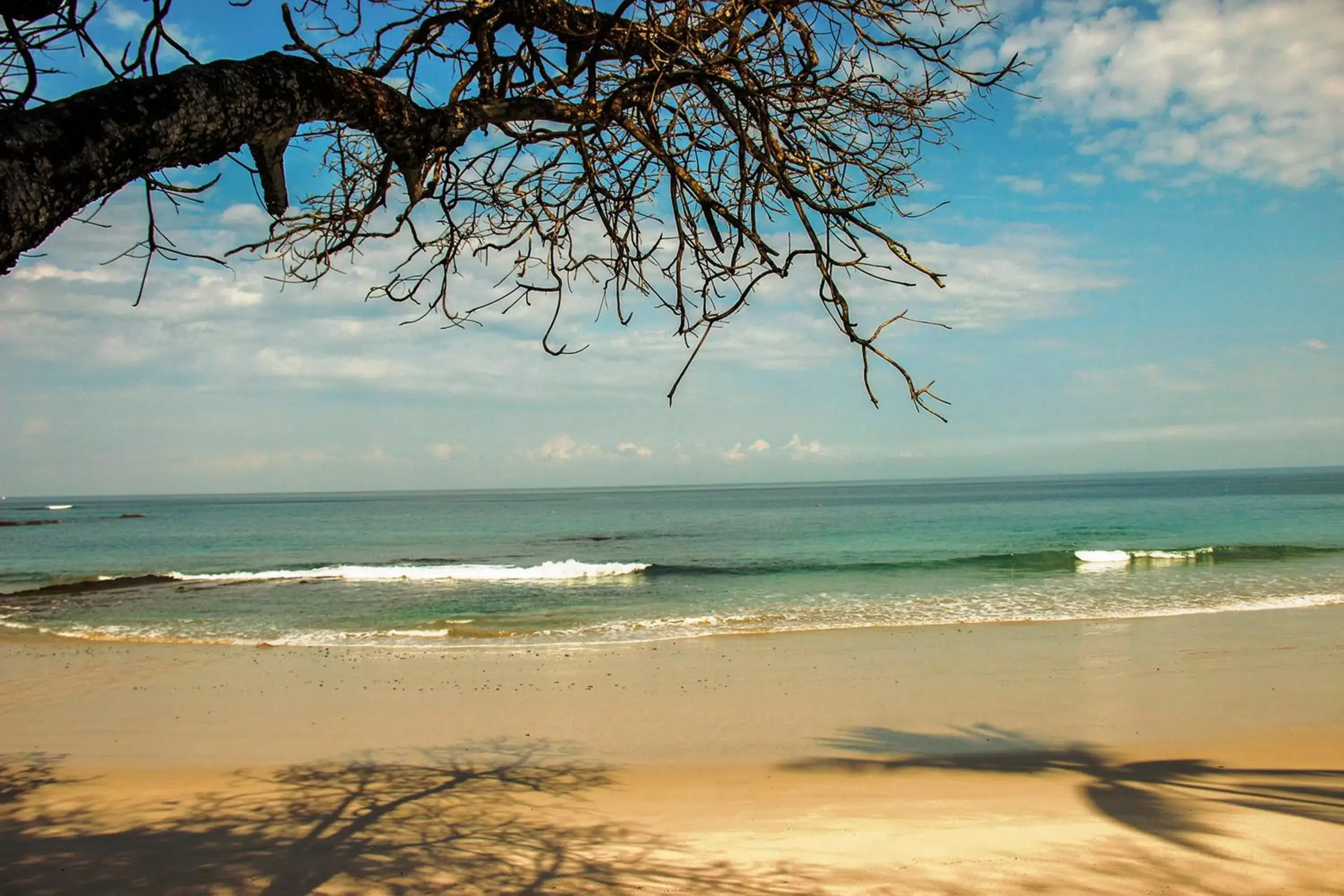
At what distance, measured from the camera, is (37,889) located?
438 cm

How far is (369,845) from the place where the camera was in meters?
4.86

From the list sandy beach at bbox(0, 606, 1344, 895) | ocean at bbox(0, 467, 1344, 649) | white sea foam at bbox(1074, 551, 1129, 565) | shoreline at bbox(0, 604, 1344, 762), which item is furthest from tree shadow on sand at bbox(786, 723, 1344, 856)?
white sea foam at bbox(1074, 551, 1129, 565)

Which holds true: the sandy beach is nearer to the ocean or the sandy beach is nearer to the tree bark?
the ocean

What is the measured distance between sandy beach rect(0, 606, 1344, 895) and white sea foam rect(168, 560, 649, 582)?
470 inches

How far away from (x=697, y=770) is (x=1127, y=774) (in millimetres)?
3034

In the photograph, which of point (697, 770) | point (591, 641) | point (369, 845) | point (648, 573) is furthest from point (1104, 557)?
point (369, 845)

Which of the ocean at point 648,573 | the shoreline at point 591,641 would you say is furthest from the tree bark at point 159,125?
the ocean at point 648,573

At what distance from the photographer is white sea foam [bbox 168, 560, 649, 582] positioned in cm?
2389

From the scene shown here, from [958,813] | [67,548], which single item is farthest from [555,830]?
[67,548]

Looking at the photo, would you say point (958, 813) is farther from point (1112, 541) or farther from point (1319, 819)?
point (1112, 541)

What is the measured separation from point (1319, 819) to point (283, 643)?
41.1 feet

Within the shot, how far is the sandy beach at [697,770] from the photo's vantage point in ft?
14.9

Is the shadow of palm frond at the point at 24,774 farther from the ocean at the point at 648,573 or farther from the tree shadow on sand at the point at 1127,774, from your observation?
the ocean at the point at 648,573

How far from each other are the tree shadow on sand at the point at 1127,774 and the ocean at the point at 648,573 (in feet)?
20.1
